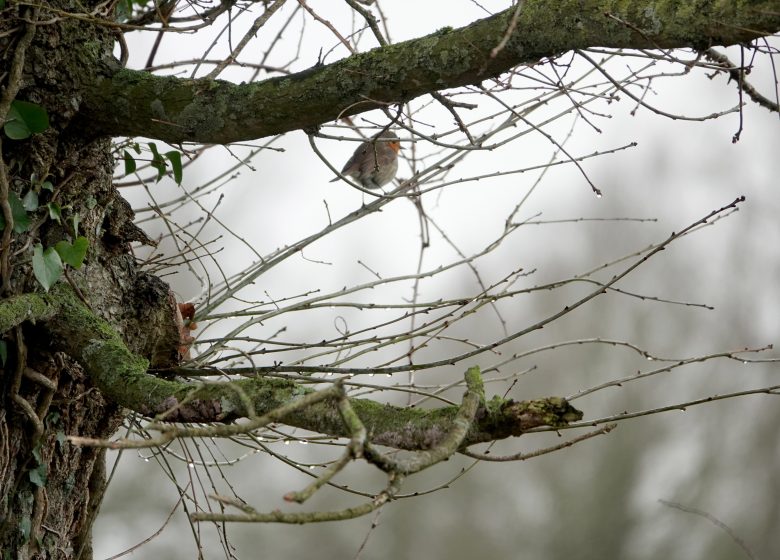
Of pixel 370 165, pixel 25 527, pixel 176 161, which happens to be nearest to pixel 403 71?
pixel 176 161

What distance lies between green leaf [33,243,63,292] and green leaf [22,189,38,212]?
0.09 metres

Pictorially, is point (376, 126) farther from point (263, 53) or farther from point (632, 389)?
point (632, 389)

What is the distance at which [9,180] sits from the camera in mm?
1756

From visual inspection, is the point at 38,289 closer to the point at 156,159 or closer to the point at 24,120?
the point at 24,120

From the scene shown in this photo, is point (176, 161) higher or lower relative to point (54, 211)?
higher

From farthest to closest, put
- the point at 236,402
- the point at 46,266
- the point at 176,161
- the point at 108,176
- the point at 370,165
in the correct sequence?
the point at 370,165
the point at 176,161
the point at 108,176
the point at 46,266
the point at 236,402

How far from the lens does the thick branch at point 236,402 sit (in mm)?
1236

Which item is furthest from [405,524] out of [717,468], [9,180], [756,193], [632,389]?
[9,180]

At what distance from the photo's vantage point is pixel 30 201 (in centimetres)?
175

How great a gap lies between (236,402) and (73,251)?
525 mm

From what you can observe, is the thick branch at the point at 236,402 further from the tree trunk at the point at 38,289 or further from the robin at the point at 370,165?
the robin at the point at 370,165

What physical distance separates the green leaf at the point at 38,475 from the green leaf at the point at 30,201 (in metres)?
0.55

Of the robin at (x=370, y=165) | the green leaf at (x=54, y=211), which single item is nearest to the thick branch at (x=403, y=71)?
the green leaf at (x=54, y=211)

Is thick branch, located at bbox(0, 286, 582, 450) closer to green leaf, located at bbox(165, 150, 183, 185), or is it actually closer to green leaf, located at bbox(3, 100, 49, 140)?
green leaf, located at bbox(3, 100, 49, 140)
